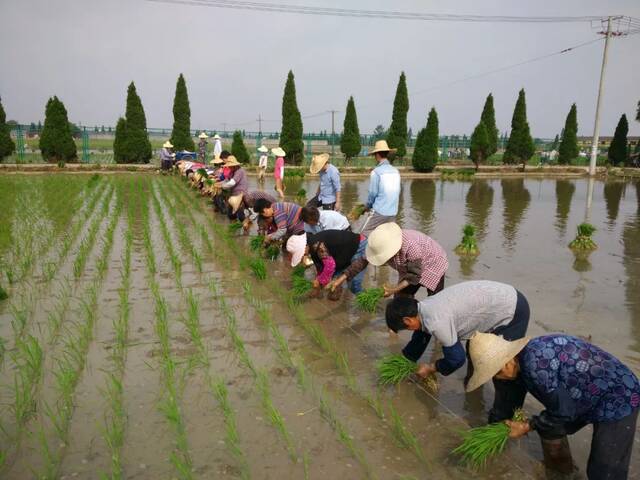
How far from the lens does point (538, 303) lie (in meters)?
5.30

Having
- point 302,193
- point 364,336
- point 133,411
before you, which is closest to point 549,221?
point 302,193

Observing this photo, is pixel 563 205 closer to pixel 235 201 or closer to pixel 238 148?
pixel 235 201

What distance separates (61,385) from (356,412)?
1944 millimetres

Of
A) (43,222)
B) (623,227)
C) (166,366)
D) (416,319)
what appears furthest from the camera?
(623,227)

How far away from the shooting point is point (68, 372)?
10.9 ft

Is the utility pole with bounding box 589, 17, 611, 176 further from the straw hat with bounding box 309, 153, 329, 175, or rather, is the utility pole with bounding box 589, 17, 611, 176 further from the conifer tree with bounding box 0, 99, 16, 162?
the conifer tree with bounding box 0, 99, 16, 162

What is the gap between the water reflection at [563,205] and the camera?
10164 mm

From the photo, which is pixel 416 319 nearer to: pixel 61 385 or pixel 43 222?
pixel 61 385

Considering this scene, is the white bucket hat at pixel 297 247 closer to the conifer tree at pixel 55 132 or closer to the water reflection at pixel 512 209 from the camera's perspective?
the water reflection at pixel 512 209

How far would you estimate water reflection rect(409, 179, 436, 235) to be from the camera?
10.3m

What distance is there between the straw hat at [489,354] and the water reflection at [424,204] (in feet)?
22.8

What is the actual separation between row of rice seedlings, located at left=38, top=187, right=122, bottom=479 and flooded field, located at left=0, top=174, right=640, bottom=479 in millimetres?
12

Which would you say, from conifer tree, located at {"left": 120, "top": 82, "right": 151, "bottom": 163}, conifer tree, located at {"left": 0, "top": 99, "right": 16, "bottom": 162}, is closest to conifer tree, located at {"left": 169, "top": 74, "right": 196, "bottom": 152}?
conifer tree, located at {"left": 120, "top": 82, "right": 151, "bottom": 163}

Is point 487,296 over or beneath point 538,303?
over
